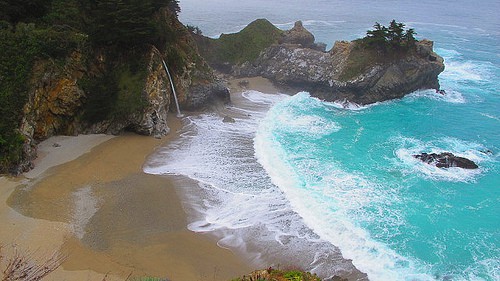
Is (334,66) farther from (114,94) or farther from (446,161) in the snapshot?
(114,94)

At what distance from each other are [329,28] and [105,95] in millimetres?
52123

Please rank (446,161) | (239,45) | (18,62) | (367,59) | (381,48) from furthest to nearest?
(239,45), (381,48), (367,59), (446,161), (18,62)

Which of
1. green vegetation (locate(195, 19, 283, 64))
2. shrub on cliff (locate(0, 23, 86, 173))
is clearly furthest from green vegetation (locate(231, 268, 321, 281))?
green vegetation (locate(195, 19, 283, 64))

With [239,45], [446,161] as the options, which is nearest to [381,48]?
[239,45]

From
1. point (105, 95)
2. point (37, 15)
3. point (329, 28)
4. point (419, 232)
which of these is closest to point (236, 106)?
point (105, 95)

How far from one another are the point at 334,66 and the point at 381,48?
4.76 metres

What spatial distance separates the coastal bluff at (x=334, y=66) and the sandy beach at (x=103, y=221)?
21.9m

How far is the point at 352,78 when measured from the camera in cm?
3991

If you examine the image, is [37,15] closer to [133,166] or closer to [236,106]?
[133,166]

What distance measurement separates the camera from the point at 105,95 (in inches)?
1121

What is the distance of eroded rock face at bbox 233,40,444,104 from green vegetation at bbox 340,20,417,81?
1.33 ft

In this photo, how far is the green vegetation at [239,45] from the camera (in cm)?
4800

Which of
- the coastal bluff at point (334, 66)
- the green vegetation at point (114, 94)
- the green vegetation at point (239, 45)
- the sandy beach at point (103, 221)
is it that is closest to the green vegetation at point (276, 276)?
the sandy beach at point (103, 221)

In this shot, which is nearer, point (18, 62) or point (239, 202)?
point (239, 202)
